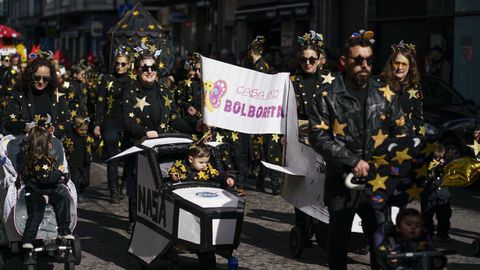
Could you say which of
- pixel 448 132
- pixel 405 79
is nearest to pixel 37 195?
pixel 405 79

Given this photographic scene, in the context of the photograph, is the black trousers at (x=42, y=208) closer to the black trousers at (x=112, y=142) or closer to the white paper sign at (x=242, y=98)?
the white paper sign at (x=242, y=98)

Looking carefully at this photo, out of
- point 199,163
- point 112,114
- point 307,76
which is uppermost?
point 307,76

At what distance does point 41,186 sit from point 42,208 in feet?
0.59

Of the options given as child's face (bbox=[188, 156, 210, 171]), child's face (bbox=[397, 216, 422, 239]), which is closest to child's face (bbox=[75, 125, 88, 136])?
child's face (bbox=[188, 156, 210, 171])

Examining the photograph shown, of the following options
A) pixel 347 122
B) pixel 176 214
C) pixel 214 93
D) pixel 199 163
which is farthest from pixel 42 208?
pixel 347 122

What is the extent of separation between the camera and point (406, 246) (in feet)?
19.8

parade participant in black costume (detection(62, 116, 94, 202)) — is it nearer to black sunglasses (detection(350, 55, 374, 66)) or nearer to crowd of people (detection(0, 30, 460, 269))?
crowd of people (detection(0, 30, 460, 269))

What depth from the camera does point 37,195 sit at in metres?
8.02

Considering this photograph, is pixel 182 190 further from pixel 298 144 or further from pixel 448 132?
pixel 448 132

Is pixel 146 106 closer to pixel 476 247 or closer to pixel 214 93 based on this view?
pixel 214 93

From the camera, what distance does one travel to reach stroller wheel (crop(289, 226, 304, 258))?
29.6ft

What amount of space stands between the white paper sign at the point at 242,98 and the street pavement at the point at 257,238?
117 centimetres

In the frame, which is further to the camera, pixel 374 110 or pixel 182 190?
pixel 182 190

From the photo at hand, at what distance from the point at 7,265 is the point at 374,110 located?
3908 millimetres
